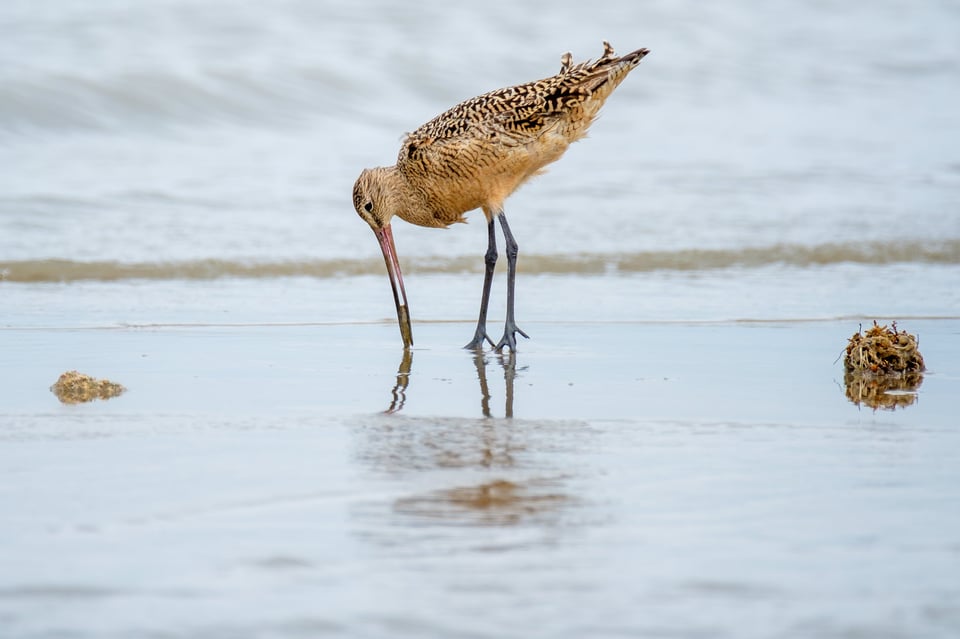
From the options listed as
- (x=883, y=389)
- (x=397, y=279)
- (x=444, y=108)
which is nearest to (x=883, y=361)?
(x=883, y=389)

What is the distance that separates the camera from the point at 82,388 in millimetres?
5227

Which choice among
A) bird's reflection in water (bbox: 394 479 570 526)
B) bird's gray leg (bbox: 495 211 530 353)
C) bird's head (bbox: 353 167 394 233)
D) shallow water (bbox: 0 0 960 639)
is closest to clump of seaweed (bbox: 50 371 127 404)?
shallow water (bbox: 0 0 960 639)

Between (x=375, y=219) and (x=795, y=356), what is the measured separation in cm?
234

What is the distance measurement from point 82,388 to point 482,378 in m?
1.67

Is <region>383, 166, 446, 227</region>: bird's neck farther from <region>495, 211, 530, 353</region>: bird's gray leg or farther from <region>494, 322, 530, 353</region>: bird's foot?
<region>494, 322, 530, 353</region>: bird's foot

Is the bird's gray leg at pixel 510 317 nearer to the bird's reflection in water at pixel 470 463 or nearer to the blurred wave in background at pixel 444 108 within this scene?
the bird's reflection in water at pixel 470 463

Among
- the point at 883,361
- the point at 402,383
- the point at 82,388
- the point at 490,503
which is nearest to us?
the point at 490,503

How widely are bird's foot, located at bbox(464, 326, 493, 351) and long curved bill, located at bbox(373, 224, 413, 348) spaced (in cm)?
30

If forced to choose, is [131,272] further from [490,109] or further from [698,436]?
[698,436]

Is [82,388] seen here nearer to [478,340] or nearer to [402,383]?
[402,383]

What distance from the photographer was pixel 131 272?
9289mm

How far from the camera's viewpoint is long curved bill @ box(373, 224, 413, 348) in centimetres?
682

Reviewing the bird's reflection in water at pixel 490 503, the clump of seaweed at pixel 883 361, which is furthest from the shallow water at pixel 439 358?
the clump of seaweed at pixel 883 361

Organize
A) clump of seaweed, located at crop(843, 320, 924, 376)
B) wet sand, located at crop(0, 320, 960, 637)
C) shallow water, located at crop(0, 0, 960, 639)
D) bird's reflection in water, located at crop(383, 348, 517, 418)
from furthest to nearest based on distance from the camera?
clump of seaweed, located at crop(843, 320, 924, 376) → bird's reflection in water, located at crop(383, 348, 517, 418) → shallow water, located at crop(0, 0, 960, 639) → wet sand, located at crop(0, 320, 960, 637)
